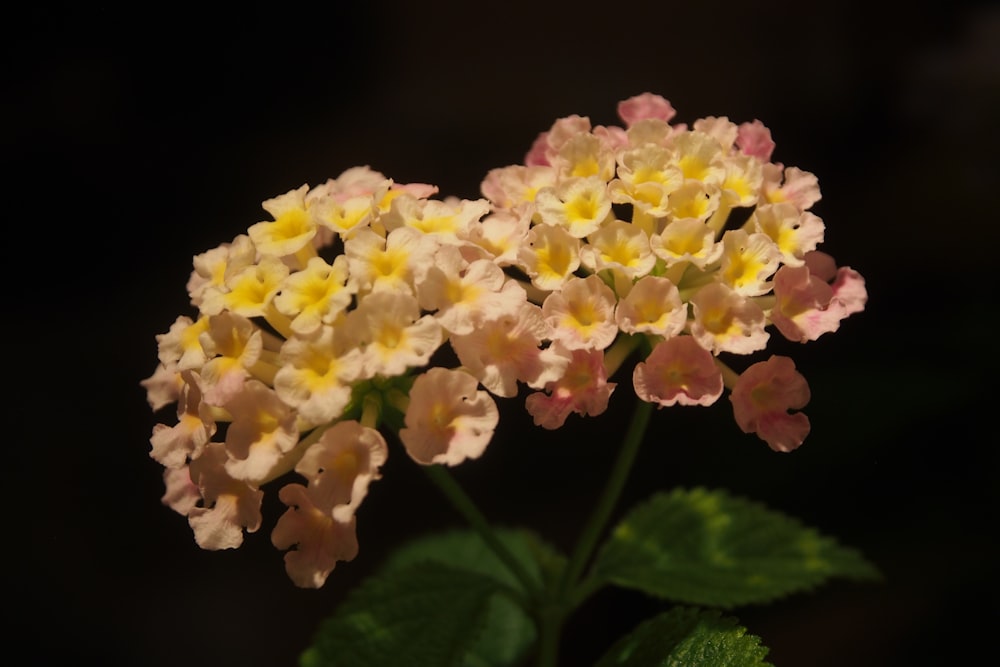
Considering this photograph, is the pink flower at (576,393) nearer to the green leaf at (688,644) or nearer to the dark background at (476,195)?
the green leaf at (688,644)

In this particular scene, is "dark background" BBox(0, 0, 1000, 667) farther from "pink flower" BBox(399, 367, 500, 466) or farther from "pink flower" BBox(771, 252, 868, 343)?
"pink flower" BBox(399, 367, 500, 466)

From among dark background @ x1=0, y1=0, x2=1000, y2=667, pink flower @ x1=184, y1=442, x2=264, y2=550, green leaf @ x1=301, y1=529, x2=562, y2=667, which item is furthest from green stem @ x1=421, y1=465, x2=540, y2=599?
dark background @ x1=0, y1=0, x2=1000, y2=667

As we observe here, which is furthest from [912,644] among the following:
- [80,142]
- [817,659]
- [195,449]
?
[80,142]

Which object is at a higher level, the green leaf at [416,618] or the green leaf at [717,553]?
the green leaf at [416,618]

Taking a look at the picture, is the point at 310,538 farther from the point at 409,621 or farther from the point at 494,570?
the point at 494,570

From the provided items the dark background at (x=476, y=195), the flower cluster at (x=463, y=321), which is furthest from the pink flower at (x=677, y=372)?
the dark background at (x=476, y=195)

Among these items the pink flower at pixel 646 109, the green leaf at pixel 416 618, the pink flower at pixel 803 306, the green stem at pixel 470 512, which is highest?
the pink flower at pixel 646 109

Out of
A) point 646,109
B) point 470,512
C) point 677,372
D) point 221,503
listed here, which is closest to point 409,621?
point 470,512
